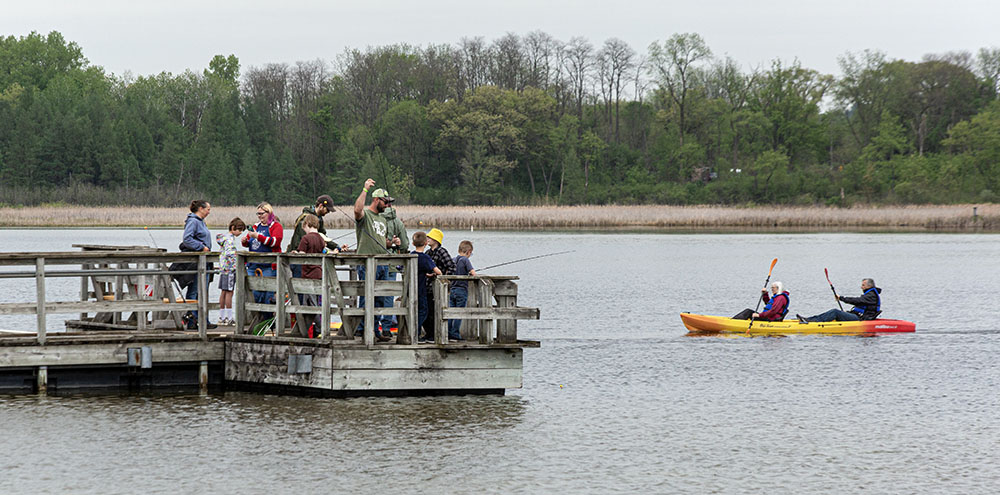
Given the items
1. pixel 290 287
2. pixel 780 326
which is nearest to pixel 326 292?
pixel 290 287

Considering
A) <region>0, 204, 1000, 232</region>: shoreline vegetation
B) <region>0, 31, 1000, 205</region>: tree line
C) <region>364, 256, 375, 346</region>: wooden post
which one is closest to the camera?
<region>364, 256, 375, 346</region>: wooden post

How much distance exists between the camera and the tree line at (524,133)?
280 ft

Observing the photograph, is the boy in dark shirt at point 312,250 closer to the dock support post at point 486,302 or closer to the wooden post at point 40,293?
the dock support post at point 486,302

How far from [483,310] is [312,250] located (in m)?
2.17

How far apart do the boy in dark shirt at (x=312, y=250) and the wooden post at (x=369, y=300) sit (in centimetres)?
68

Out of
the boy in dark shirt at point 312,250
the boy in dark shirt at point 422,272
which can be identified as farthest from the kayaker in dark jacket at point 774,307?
the boy in dark shirt at point 312,250

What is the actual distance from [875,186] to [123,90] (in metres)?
75.2

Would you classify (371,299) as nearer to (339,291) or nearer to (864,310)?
(339,291)

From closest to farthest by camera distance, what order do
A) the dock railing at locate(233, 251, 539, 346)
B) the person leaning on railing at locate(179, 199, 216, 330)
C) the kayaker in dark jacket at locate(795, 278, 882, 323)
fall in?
the dock railing at locate(233, 251, 539, 346) → the person leaning on railing at locate(179, 199, 216, 330) → the kayaker in dark jacket at locate(795, 278, 882, 323)

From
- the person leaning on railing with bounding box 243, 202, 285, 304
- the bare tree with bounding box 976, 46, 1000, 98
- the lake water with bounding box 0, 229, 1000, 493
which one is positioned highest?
the bare tree with bounding box 976, 46, 1000, 98

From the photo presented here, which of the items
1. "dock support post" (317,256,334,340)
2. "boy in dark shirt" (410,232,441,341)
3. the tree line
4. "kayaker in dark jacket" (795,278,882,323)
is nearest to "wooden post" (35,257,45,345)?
"dock support post" (317,256,334,340)

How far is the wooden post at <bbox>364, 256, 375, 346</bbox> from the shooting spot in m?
12.4

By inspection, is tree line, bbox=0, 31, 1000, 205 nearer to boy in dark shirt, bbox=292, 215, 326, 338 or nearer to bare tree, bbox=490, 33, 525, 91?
bare tree, bbox=490, 33, 525, 91

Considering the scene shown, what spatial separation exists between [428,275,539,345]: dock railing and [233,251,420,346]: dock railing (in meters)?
0.31
